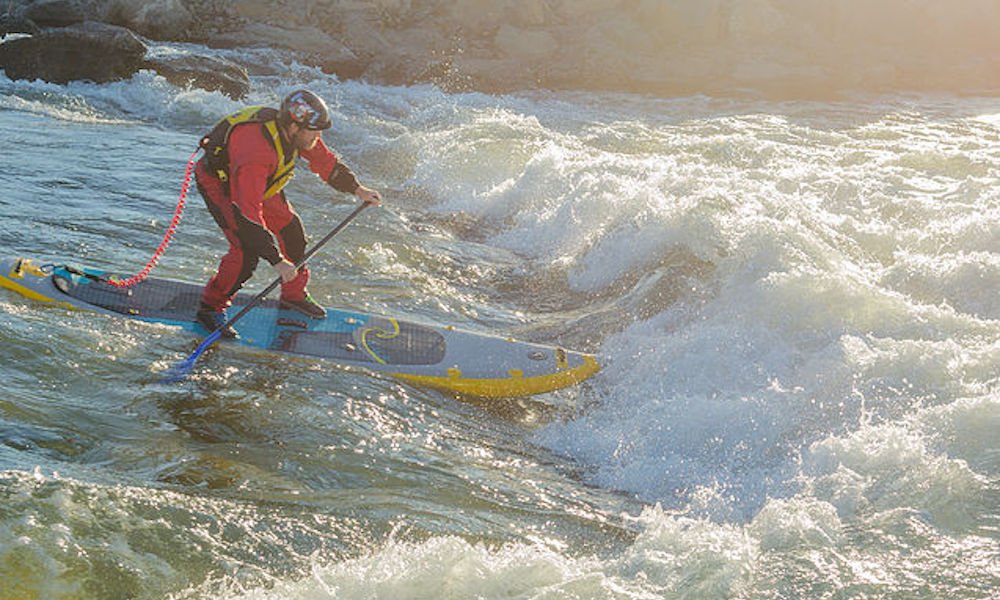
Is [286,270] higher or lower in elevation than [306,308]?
higher

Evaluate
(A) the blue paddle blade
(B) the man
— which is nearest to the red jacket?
(B) the man

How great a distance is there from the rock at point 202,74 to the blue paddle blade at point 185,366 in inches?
518

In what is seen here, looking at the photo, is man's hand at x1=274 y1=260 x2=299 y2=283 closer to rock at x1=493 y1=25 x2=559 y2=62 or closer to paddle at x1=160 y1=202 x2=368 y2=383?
paddle at x1=160 y1=202 x2=368 y2=383

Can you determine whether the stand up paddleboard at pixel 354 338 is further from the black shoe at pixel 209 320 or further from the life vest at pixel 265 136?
the life vest at pixel 265 136

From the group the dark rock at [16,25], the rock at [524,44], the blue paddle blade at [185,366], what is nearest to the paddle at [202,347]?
the blue paddle blade at [185,366]

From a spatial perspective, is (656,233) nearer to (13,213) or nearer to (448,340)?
(448,340)

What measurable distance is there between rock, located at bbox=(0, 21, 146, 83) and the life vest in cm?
1290

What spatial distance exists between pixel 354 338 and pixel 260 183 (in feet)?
4.73

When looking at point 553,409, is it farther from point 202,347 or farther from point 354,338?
point 202,347

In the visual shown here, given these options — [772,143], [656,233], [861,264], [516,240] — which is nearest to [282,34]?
[772,143]

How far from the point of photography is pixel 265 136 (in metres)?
6.30

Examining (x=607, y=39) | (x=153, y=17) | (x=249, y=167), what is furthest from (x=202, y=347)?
(x=607, y=39)

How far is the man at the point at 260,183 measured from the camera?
6.25m

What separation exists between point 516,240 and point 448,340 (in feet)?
15.1
